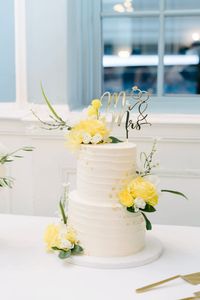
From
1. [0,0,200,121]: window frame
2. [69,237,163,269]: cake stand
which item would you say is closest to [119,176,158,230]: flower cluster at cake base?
[69,237,163,269]: cake stand

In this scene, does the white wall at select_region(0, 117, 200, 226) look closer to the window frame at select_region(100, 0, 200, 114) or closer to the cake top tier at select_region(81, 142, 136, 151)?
the window frame at select_region(100, 0, 200, 114)

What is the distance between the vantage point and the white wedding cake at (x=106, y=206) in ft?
3.82

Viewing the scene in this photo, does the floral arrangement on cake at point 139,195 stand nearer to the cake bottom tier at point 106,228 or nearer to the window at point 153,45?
the cake bottom tier at point 106,228

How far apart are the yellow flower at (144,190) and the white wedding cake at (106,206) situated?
33 millimetres

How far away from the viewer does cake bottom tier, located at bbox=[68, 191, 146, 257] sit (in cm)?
116

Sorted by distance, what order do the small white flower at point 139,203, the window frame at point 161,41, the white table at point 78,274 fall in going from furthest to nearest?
the window frame at point 161,41 → the small white flower at point 139,203 → the white table at point 78,274

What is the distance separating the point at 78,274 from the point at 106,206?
18 cm

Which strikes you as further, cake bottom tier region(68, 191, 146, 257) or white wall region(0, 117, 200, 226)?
white wall region(0, 117, 200, 226)

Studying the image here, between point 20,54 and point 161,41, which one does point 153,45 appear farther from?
point 20,54

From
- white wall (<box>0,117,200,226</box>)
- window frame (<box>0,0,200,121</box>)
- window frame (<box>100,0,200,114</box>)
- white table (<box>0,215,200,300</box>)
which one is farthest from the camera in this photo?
window frame (<box>100,0,200,114</box>)

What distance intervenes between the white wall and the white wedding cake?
84 cm

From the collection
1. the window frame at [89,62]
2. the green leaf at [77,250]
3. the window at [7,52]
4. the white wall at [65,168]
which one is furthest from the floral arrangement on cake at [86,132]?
the window at [7,52]

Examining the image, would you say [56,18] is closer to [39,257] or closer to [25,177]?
[25,177]

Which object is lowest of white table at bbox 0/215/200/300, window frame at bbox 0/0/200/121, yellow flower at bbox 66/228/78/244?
white table at bbox 0/215/200/300
